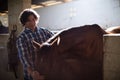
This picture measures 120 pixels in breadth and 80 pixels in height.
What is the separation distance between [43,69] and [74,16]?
33.0 feet

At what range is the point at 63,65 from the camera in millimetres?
1979

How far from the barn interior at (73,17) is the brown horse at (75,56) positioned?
8 cm

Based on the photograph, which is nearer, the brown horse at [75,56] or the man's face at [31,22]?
the brown horse at [75,56]

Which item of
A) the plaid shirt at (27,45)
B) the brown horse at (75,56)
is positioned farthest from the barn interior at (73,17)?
the plaid shirt at (27,45)

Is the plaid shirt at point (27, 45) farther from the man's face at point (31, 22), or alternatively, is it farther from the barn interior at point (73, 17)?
the barn interior at point (73, 17)

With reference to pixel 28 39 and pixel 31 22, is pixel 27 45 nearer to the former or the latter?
pixel 28 39

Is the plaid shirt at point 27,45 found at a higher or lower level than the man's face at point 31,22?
lower

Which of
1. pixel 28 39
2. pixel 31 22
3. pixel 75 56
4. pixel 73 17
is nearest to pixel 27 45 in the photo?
pixel 28 39

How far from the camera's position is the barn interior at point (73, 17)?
6.35 ft

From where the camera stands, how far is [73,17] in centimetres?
1197

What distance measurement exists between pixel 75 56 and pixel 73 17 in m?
10.1

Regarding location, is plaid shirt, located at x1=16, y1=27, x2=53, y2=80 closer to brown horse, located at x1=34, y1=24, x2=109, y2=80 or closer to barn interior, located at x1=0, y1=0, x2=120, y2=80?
brown horse, located at x1=34, y1=24, x2=109, y2=80

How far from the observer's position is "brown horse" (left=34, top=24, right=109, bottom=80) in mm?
1972

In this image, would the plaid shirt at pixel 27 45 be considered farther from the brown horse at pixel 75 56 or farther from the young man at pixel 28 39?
the brown horse at pixel 75 56
